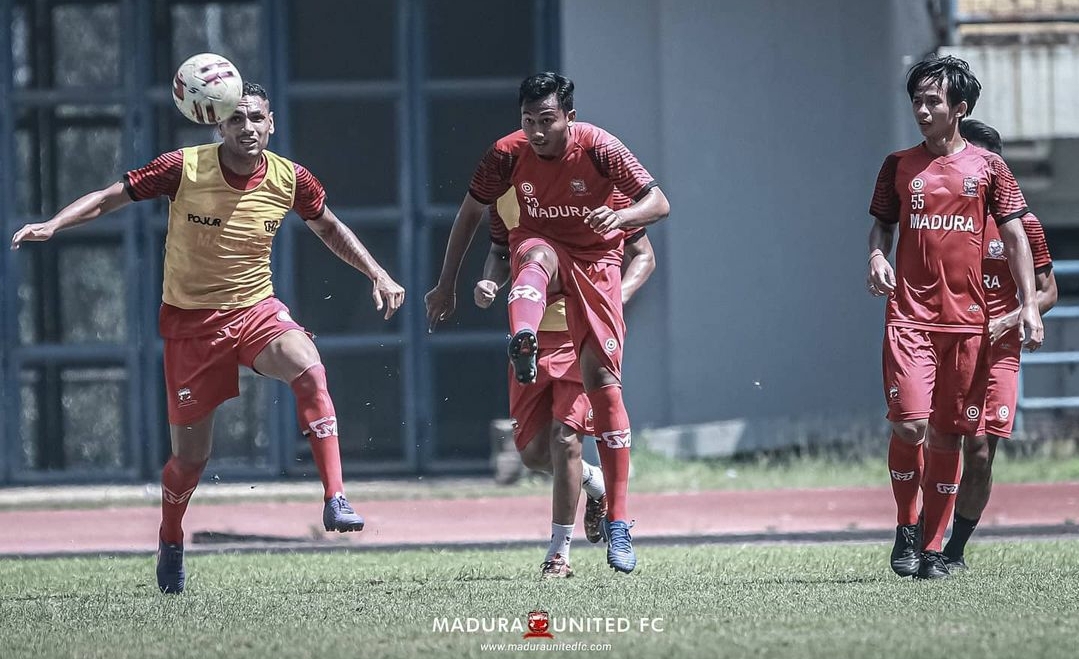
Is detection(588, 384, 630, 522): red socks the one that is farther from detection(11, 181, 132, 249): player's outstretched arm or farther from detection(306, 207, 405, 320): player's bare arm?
detection(11, 181, 132, 249): player's outstretched arm

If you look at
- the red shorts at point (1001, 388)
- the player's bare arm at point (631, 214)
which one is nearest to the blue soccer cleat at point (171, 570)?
the player's bare arm at point (631, 214)

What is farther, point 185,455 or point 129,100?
point 129,100

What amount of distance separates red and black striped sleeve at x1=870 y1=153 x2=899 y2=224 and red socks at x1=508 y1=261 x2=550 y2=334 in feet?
4.77

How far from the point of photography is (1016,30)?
15281 mm

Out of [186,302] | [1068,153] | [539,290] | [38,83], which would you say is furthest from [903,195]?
[38,83]

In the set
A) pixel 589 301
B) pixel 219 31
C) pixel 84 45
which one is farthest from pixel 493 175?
pixel 84 45

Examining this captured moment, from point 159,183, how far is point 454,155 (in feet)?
26.8

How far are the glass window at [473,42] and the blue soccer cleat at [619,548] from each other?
27.3 feet

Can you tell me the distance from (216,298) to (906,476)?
3023 mm

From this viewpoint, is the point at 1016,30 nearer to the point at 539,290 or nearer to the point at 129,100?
the point at 129,100

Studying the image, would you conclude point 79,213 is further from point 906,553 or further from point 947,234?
point 906,553

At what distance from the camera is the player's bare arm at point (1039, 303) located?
7789mm

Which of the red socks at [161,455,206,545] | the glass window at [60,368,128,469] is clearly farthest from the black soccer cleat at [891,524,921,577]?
the glass window at [60,368,128,469]

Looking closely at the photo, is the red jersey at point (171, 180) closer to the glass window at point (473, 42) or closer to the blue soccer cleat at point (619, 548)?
the blue soccer cleat at point (619, 548)
